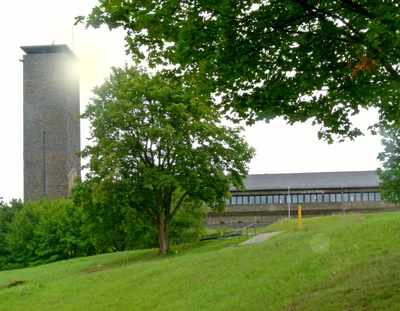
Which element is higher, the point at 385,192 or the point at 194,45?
the point at 194,45

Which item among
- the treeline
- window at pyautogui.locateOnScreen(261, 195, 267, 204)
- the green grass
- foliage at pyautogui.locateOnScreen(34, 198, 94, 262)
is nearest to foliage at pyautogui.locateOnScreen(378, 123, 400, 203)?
the treeline

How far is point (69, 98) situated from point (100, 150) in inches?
1831

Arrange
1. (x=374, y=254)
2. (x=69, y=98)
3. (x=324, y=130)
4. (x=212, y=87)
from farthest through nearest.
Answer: (x=69, y=98) < (x=374, y=254) < (x=324, y=130) < (x=212, y=87)

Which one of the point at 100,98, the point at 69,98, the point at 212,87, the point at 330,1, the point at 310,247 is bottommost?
the point at 310,247

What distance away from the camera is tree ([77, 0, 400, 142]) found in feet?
25.4

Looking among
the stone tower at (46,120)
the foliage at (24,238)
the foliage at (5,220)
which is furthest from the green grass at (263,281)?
the stone tower at (46,120)

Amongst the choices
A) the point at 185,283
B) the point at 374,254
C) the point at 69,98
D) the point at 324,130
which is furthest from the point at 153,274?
the point at 69,98

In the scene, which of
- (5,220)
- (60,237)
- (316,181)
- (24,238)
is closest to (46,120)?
(5,220)

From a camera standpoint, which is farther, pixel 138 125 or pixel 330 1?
pixel 138 125

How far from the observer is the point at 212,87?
30.6 feet

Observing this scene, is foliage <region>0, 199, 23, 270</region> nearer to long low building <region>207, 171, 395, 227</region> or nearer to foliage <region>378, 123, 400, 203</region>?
long low building <region>207, 171, 395, 227</region>

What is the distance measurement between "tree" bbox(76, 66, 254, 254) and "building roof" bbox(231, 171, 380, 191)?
109 ft

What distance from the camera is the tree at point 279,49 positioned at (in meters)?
7.74

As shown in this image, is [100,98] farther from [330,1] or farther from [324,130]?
[330,1]
